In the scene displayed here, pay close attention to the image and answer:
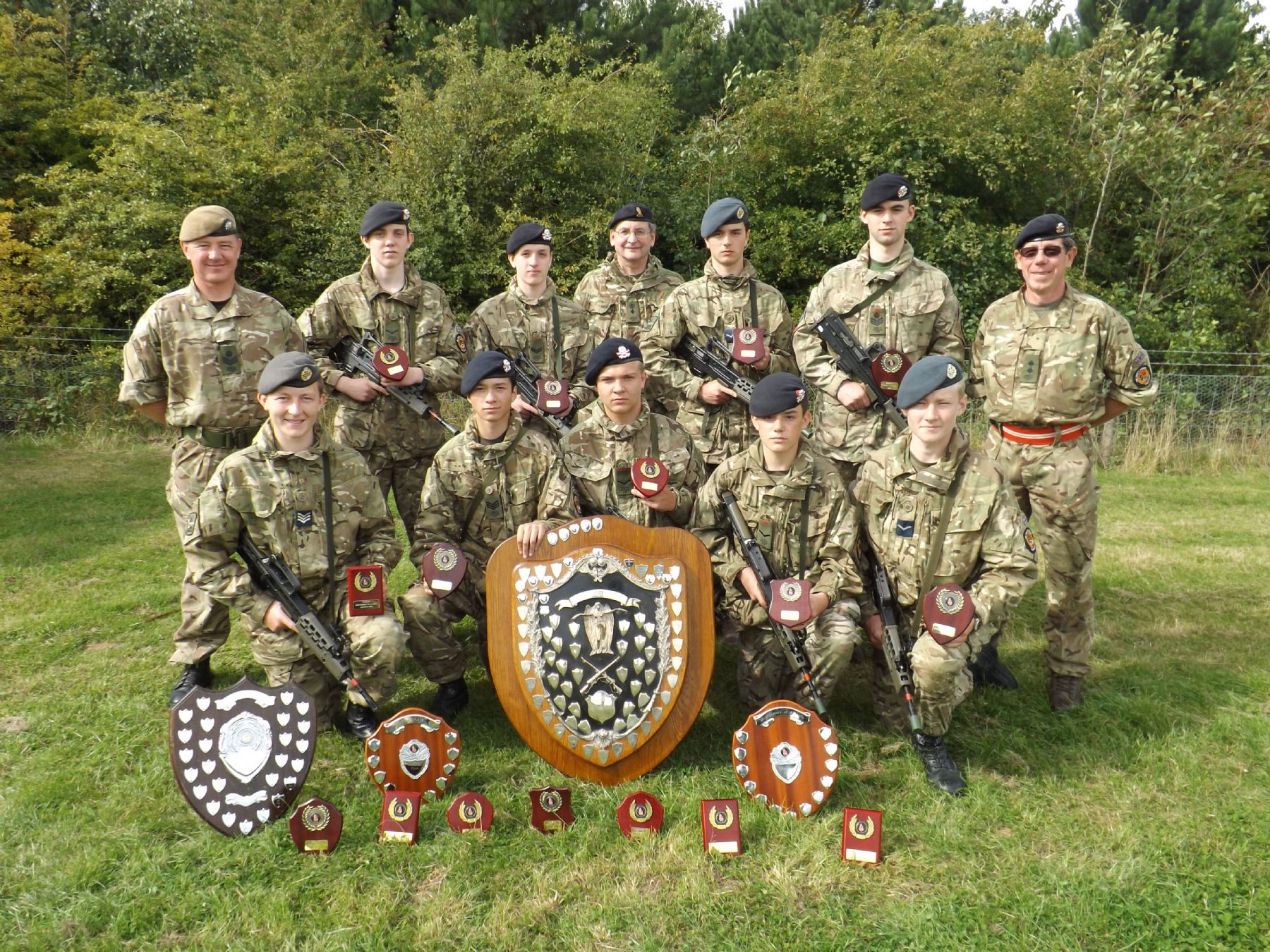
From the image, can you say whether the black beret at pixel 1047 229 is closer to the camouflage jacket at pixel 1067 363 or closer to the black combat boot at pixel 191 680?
the camouflage jacket at pixel 1067 363

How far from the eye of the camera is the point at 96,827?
142 inches

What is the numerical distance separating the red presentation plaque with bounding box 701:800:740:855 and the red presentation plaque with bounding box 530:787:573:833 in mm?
569

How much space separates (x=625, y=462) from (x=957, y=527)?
1709 mm

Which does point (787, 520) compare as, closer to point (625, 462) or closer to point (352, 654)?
point (625, 462)

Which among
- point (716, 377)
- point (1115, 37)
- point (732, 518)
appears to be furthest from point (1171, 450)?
point (732, 518)

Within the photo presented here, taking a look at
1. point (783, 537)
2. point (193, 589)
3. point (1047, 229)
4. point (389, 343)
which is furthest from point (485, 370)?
point (1047, 229)

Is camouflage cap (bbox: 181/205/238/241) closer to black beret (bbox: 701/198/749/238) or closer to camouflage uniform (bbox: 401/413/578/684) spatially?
camouflage uniform (bbox: 401/413/578/684)

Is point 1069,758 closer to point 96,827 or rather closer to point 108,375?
point 96,827

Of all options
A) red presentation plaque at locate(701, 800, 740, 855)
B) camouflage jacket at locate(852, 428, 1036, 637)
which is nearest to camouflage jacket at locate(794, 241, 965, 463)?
camouflage jacket at locate(852, 428, 1036, 637)

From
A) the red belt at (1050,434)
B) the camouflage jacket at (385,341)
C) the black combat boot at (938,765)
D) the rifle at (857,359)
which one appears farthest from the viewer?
the camouflage jacket at (385,341)

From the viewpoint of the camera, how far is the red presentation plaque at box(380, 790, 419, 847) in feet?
11.4

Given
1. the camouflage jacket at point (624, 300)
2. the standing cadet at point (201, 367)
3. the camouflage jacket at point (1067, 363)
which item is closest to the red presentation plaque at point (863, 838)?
the camouflage jacket at point (1067, 363)

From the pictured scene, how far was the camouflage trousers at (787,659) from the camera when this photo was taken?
13.6 feet

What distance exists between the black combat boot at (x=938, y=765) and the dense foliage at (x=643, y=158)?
→ 1064 cm
